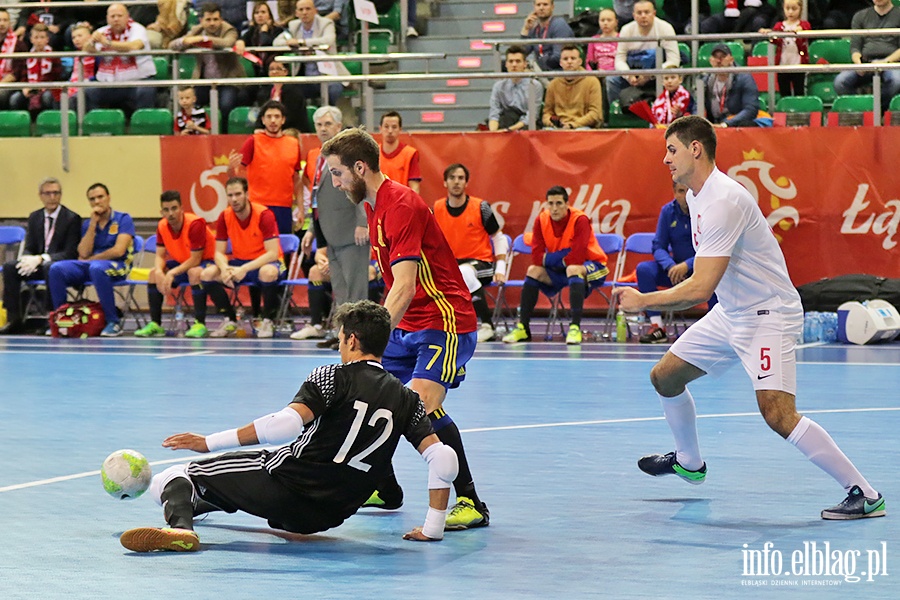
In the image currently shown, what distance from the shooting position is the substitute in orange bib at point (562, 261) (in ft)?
47.9

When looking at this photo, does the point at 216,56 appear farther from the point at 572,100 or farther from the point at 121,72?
the point at 572,100

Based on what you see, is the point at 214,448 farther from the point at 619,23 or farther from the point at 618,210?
the point at 619,23

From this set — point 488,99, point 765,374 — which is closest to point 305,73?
point 488,99

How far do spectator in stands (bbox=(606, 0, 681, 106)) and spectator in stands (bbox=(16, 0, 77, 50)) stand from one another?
8.66 m

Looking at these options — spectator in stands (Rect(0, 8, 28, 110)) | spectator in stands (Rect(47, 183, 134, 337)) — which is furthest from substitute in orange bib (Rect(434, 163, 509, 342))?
spectator in stands (Rect(0, 8, 28, 110))

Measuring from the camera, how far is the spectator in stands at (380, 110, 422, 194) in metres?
15.1

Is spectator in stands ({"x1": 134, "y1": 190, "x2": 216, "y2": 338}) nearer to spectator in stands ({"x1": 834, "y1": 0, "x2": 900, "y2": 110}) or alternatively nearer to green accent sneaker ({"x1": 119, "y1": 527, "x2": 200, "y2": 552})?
spectator in stands ({"x1": 834, "y1": 0, "x2": 900, "y2": 110})

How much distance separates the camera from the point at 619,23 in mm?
17797

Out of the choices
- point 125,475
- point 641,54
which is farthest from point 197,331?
point 125,475

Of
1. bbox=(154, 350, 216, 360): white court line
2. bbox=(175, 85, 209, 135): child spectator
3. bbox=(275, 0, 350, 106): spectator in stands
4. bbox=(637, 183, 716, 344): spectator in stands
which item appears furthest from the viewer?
bbox=(175, 85, 209, 135): child spectator

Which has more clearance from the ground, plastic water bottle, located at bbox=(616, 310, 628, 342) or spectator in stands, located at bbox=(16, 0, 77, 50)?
spectator in stands, located at bbox=(16, 0, 77, 50)

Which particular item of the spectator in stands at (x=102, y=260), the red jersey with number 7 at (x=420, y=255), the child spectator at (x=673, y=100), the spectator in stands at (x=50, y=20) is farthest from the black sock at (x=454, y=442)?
the spectator in stands at (x=50, y=20)

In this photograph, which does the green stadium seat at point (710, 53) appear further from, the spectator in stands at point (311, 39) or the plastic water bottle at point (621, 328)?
the spectator in stands at point (311, 39)

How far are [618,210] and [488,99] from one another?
3.26 m
